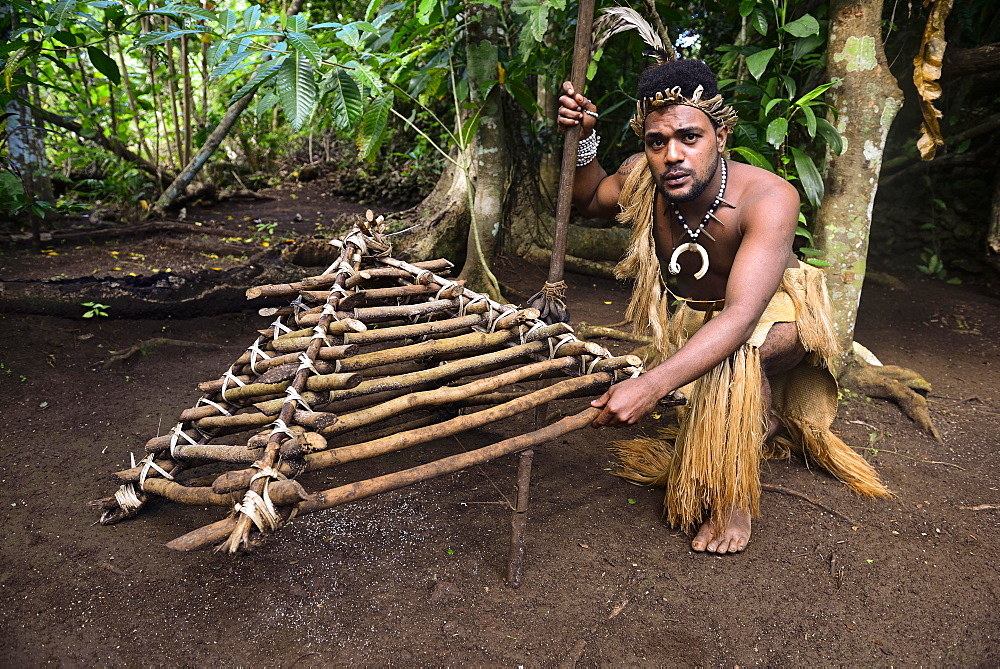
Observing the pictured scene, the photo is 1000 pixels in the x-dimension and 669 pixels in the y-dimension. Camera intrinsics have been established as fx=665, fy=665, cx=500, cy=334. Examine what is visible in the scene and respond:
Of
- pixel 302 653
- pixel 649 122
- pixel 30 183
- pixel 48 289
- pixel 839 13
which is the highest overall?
pixel 839 13

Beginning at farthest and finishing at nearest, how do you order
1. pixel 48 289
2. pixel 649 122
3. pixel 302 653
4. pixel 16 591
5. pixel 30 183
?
pixel 30 183 < pixel 48 289 < pixel 649 122 < pixel 16 591 < pixel 302 653

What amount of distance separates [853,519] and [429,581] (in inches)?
54.8

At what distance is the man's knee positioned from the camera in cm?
208

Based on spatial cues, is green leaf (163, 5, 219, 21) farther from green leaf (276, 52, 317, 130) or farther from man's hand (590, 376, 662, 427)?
man's hand (590, 376, 662, 427)

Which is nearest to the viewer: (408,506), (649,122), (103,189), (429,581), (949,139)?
(429,581)

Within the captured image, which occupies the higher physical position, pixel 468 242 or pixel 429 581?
pixel 468 242

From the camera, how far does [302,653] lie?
5.07 feet

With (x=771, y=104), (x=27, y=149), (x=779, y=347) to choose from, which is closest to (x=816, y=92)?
(x=771, y=104)

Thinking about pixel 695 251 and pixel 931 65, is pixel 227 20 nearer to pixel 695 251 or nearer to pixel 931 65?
pixel 695 251

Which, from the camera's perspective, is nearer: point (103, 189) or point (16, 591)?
point (16, 591)

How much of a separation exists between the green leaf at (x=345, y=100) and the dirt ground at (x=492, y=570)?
4.22 ft

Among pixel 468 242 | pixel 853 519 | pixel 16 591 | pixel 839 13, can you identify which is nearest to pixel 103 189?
pixel 468 242

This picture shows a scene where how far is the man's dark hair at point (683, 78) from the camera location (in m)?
1.94

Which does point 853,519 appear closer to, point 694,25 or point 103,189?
point 694,25
